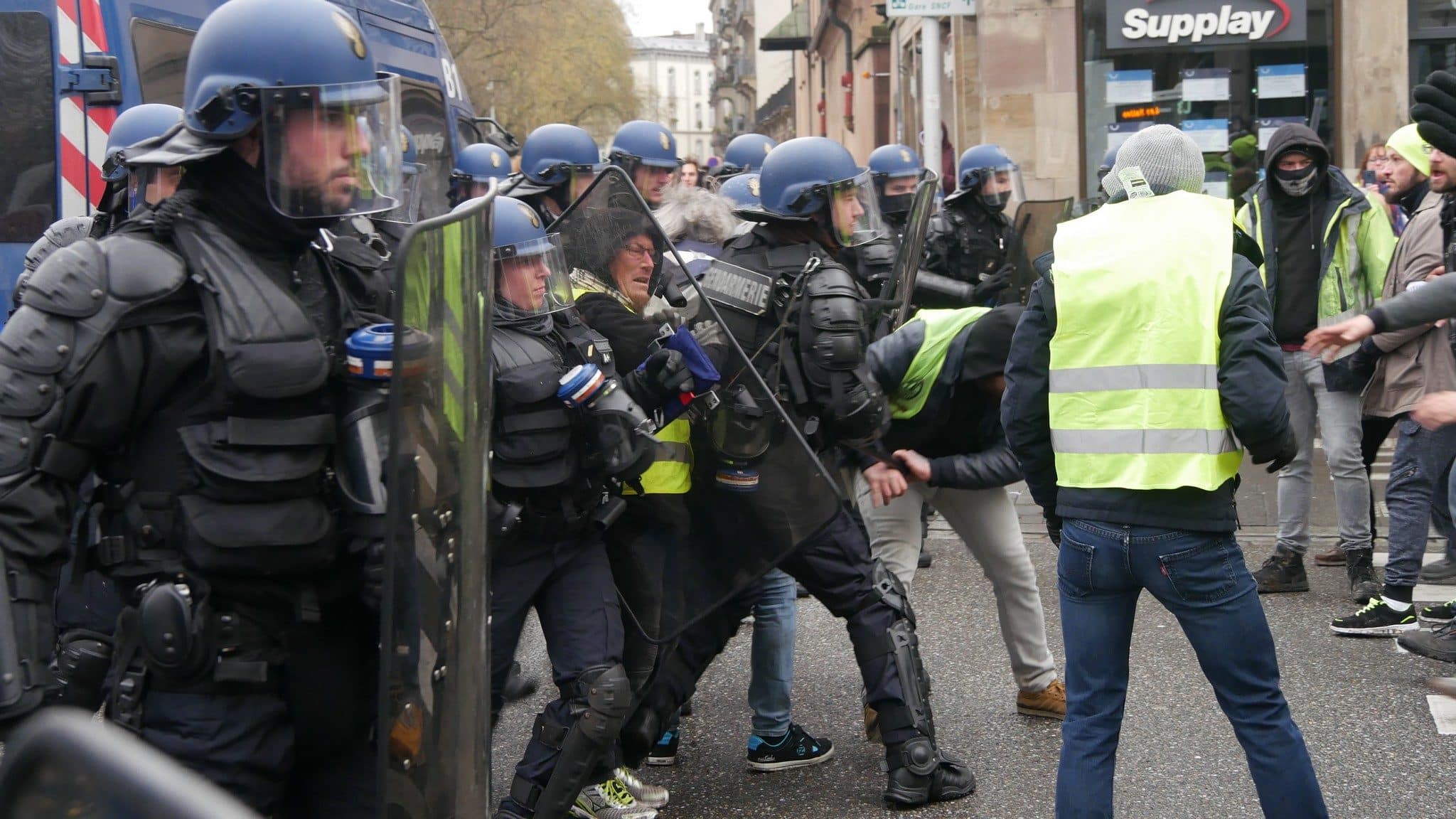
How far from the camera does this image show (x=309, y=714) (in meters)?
2.47

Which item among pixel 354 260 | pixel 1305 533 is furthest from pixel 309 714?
pixel 1305 533

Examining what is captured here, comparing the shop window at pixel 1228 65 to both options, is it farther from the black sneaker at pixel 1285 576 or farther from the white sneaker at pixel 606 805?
the white sneaker at pixel 606 805

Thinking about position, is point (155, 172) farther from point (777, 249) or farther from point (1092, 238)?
point (1092, 238)

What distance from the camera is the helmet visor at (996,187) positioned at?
7.80m

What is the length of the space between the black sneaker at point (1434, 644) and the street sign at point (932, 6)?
6.95 m

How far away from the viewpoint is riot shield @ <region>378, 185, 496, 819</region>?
6.31 feet

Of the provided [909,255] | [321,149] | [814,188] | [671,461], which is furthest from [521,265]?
[909,255]

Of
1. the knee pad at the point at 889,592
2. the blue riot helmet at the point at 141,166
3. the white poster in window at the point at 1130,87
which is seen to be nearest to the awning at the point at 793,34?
the white poster in window at the point at 1130,87

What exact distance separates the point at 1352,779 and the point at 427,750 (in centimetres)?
315

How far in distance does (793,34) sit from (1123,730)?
121 ft

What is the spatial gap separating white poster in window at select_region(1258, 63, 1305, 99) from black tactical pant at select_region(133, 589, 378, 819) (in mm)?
13291

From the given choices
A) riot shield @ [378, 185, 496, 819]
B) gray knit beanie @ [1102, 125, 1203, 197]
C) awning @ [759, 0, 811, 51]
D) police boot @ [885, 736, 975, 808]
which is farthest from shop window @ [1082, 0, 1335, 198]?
awning @ [759, 0, 811, 51]

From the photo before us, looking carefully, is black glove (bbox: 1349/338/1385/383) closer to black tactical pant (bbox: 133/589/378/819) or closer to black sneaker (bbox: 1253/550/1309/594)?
black sneaker (bbox: 1253/550/1309/594)

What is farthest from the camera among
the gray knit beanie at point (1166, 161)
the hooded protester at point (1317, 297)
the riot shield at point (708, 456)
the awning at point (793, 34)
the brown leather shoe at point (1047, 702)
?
the awning at point (793, 34)
